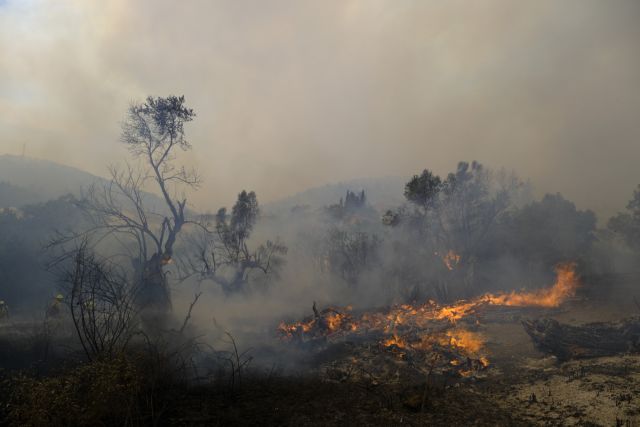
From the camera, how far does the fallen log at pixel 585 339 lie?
16266mm

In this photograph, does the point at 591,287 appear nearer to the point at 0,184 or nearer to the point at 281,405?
the point at 281,405

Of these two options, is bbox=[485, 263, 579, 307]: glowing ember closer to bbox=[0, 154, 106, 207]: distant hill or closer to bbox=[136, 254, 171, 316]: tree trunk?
bbox=[136, 254, 171, 316]: tree trunk

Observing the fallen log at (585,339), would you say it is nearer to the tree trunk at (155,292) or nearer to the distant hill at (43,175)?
the tree trunk at (155,292)

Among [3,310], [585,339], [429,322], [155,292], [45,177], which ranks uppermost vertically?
[45,177]

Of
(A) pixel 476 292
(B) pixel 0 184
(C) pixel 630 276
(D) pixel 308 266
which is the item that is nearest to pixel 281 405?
(A) pixel 476 292

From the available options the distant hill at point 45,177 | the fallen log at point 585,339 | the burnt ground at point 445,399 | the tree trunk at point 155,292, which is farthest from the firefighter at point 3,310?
the distant hill at point 45,177

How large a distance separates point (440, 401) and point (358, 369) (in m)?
6.06

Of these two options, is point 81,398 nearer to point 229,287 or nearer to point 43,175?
point 229,287

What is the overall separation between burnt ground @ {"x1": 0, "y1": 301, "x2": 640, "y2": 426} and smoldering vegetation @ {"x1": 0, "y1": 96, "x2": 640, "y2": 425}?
147 millimetres

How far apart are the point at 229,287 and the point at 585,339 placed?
2978 cm

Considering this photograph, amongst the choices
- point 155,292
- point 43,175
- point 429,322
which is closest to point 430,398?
point 429,322

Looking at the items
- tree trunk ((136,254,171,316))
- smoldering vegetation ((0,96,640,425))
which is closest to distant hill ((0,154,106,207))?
smoldering vegetation ((0,96,640,425))

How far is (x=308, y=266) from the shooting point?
59750 mm

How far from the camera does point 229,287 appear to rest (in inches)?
1431
